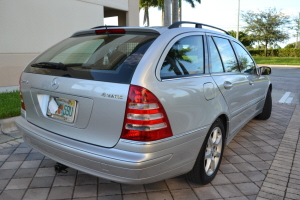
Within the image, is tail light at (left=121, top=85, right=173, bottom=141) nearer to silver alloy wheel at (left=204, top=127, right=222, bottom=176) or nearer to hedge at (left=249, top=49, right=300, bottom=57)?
silver alloy wheel at (left=204, top=127, right=222, bottom=176)

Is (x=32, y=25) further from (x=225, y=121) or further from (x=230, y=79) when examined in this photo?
(x=225, y=121)

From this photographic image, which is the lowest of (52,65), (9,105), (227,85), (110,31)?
(9,105)

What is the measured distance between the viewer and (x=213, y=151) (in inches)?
119

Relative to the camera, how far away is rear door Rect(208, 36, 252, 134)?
3.07 m

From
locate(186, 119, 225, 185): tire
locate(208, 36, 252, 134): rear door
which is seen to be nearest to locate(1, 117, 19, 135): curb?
locate(186, 119, 225, 185): tire

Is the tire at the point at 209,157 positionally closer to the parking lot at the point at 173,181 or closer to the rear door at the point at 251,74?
the parking lot at the point at 173,181

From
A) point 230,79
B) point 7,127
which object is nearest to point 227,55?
point 230,79

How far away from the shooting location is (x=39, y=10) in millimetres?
8695

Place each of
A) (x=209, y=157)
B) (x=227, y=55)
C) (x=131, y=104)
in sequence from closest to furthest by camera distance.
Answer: (x=131, y=104)
(x=209, y=157)
(x=227, y=55)

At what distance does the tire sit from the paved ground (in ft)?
0.39

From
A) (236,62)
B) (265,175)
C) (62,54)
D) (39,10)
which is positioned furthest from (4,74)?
(265,175)

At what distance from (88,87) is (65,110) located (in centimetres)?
34

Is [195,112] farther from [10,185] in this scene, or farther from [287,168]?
[10,185]

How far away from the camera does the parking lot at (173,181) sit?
270 cm
